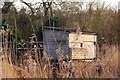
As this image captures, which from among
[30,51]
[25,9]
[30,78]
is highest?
[25,9]

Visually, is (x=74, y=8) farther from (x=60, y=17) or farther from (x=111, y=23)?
(x=111, y=23)

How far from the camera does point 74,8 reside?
8273 millimetres

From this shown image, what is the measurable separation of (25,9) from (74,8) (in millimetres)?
1720

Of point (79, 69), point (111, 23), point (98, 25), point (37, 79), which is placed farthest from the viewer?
point (98, 25)

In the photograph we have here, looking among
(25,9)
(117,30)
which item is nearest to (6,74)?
(25,9)

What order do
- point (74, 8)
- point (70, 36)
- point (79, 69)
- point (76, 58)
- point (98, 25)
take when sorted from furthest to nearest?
point (98, 25), point (74, 8), point (70, 36), point (76, 58), point (79, 69)

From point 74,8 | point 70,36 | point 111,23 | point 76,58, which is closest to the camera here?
point 76,58

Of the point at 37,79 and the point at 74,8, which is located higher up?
the point at 74,8

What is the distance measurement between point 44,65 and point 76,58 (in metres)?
0.49

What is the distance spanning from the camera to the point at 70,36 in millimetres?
6652

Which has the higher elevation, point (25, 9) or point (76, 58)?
point (25, 9)

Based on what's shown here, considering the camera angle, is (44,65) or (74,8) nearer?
(44,65)

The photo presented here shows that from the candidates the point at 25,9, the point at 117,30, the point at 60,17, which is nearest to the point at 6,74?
Result: the point at 25,9

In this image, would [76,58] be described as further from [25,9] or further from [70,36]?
[25,9]
